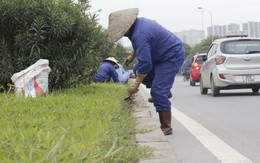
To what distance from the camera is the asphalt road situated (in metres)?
4.93

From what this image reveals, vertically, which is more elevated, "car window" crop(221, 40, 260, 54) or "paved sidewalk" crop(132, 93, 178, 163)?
"paved sidewalk" crop(132, 93, 178, 163)

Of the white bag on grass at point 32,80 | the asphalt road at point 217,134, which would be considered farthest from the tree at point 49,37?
the asphalt road at point 217,134

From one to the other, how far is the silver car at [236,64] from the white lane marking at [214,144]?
5.21 meters

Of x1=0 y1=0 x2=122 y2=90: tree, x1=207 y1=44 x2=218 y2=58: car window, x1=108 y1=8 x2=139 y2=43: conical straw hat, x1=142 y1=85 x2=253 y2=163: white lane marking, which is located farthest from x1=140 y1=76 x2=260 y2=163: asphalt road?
x1=207 y1=44 x2=218 y2=58: car window

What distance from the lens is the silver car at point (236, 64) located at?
42.5 ft

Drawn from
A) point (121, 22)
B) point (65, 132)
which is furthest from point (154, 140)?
point (121, 22)

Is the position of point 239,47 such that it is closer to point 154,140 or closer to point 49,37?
point 49,37

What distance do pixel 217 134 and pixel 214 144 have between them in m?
0.80

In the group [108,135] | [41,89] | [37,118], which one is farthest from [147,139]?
[41,89]

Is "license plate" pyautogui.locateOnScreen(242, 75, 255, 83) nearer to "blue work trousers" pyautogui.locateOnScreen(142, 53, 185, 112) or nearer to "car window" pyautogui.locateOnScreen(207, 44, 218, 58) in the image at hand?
"car window" pyautogui.locateOnScreen(207, 44, 218, 58)

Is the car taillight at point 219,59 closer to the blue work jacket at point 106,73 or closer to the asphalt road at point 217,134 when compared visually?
the blue work jacket at point 106,73

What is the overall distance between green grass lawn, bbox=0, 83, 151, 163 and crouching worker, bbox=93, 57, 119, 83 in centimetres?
621

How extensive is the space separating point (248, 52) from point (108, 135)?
31.6 feet

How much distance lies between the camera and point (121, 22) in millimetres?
6223
